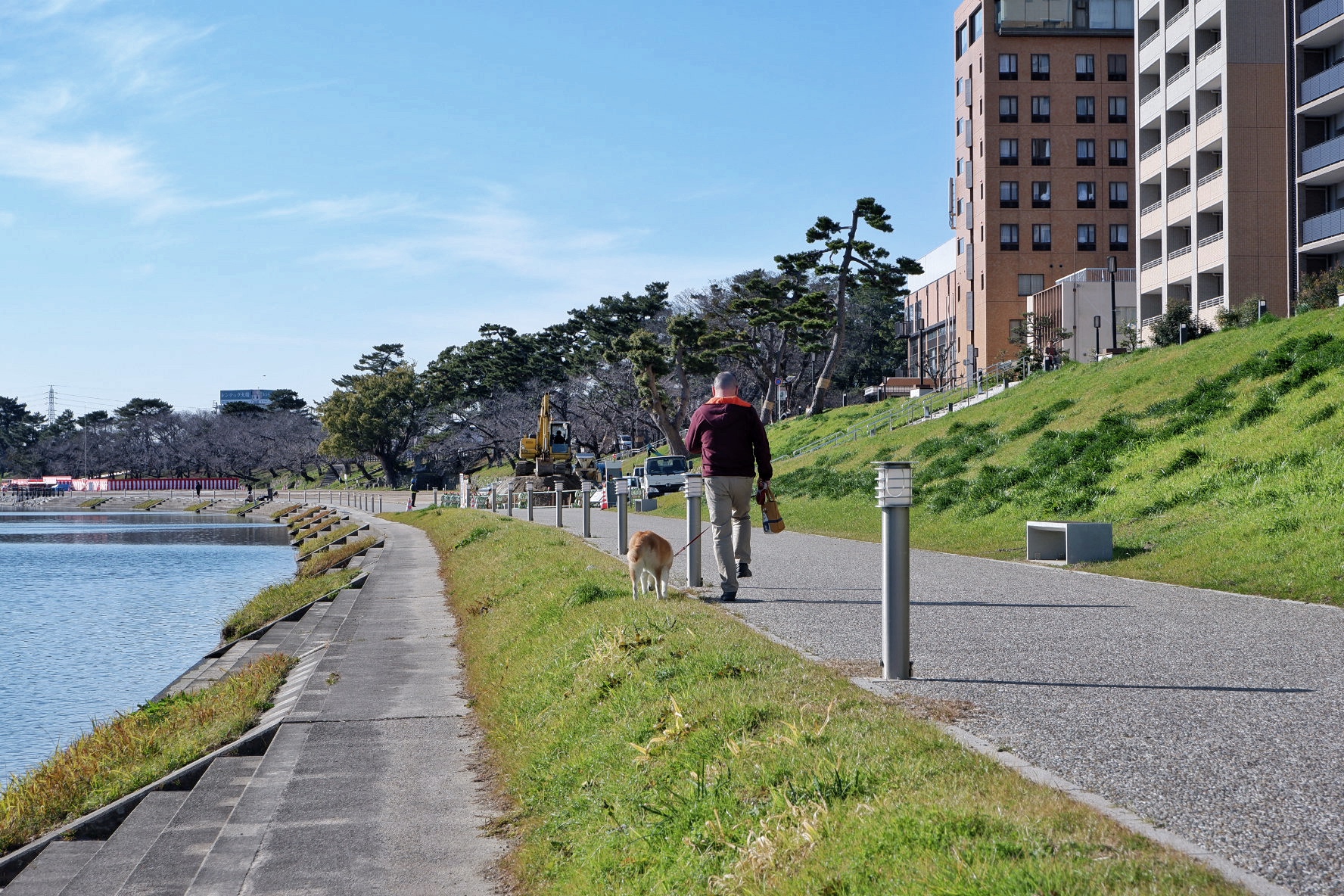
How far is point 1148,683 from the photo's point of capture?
21.9 ft

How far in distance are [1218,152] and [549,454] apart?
110ft

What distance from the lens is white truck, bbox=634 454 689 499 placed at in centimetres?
4725

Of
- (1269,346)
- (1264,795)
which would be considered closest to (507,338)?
(1269,346)

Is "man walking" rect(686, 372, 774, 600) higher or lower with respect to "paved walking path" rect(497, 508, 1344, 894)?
higher

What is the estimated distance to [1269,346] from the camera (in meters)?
21.6

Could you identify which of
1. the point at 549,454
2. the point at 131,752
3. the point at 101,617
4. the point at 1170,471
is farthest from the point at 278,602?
the point at 549,454

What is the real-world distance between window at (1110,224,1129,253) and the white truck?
31.8 meters

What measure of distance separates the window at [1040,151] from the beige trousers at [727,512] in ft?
194

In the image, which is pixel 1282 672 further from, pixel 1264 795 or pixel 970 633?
pixel 1264 795

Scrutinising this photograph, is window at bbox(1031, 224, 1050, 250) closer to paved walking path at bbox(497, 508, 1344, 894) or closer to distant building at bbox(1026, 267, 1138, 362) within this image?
distant building at bbox(1026, 267, 1138, 362)

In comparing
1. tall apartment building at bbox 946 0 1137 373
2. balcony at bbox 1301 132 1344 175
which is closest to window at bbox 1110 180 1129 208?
tall apartment building at bbox 946 0 1137 373

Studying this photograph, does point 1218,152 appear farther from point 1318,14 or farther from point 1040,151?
point 1040,151

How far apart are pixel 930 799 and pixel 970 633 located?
16.7ft

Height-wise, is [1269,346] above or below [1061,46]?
below
